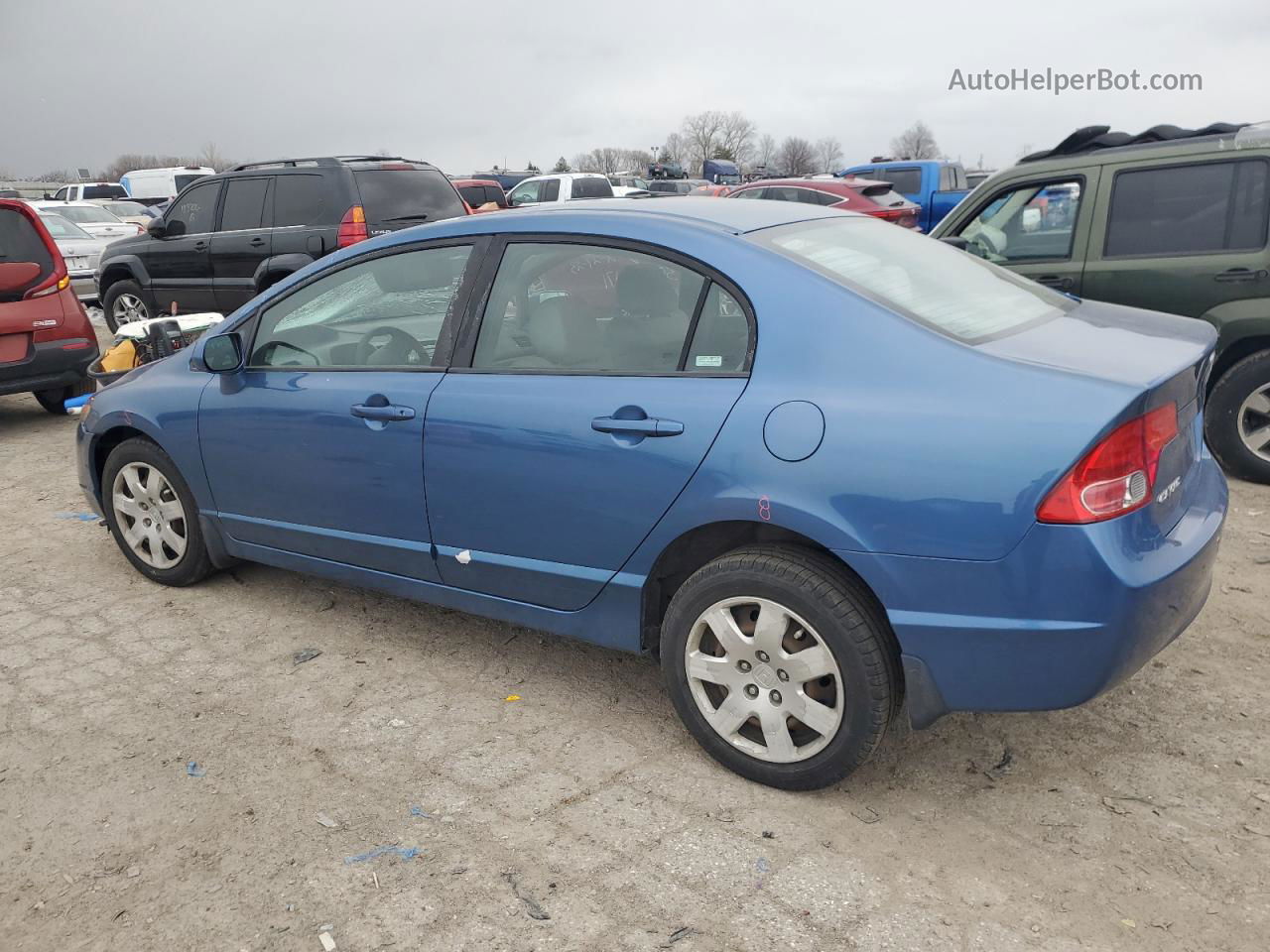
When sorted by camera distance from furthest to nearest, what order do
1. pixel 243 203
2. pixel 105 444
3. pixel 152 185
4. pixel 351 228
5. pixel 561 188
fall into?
pixel 152 185 < pixel 561 188 < pixel 243 203 < pixel 351 228 < pixel 105 444

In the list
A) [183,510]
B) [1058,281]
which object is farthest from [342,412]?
[1058,281]

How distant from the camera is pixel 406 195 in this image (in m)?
9.57

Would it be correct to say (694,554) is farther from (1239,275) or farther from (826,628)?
(1239,275)

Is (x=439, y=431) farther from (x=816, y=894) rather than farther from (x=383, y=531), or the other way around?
(x=816, y=894)

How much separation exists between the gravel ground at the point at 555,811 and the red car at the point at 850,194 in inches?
450

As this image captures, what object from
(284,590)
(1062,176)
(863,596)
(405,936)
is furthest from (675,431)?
(1062,176)

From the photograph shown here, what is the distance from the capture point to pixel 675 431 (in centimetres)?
292

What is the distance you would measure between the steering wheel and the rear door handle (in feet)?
14.2

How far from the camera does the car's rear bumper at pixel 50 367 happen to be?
298 inches

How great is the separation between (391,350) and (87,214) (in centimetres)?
1942

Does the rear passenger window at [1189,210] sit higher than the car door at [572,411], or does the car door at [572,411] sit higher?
the rear passenger window at [1189,210]

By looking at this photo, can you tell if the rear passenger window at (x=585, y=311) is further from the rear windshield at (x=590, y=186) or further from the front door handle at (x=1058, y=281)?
the rear windshield at (x=590, y=186)

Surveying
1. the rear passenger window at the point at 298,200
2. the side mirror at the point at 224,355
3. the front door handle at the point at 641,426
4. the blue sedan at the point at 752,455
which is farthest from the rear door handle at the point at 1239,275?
the rear passenger window at the point at 298,200

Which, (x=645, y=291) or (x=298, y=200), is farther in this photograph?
(x=298, y=200)
